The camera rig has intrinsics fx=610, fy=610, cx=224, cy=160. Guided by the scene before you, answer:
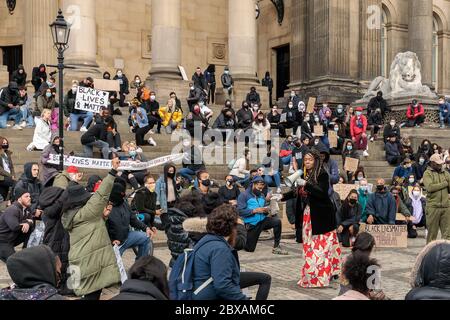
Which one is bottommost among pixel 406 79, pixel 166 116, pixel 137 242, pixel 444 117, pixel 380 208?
pixel 380 208

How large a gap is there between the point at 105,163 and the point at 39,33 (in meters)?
12.1

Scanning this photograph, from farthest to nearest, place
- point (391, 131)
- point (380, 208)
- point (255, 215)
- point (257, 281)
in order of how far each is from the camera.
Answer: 1. point (391, 131)
2. point (380, 208)
3. point (255, 215)
4. point (257, 281)

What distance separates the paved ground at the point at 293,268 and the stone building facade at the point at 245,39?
10787mm

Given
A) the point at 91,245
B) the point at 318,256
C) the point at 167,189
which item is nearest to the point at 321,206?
the point at 318,256

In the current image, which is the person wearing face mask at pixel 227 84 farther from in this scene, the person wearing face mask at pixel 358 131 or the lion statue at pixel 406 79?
the lion statue at pixel 406 79

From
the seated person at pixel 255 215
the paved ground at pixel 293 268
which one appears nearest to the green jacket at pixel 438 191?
the paved ground at pixel 293 268

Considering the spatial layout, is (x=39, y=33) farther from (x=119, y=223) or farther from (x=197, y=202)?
(x=197, y=202)

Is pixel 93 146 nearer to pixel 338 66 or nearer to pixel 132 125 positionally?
pixel 132 125

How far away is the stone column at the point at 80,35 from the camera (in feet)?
64.8

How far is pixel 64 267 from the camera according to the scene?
253 inches

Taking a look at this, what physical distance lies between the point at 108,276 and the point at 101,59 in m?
21.7

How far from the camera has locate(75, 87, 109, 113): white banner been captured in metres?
15.9

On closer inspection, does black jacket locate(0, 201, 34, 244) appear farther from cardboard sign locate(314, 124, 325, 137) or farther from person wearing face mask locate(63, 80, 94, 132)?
cardboard sign locate(314, 124, 325, 137)

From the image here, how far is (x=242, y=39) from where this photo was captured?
23281 millimetres
